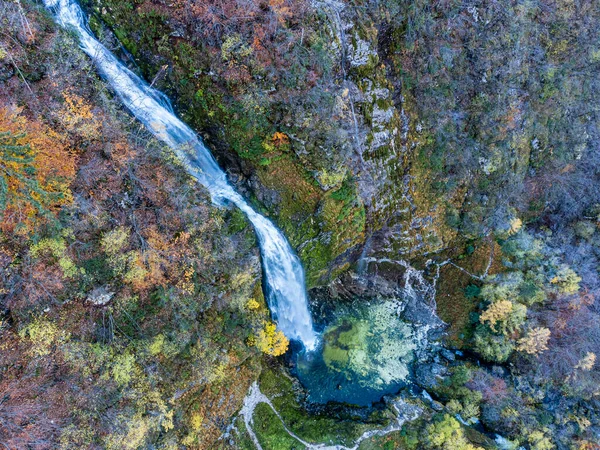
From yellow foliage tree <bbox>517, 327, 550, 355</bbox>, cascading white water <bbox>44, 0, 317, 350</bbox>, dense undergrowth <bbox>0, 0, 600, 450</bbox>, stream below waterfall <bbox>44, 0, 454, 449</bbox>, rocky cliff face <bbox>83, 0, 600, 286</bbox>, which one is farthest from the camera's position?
yellow foliage tree <bbox>517, 327, 550, 355</bbox>

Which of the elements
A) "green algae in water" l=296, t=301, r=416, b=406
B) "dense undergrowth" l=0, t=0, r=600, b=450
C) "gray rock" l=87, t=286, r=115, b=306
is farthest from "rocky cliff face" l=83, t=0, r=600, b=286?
"gray rock" l=87, t=286, r=115, b=306

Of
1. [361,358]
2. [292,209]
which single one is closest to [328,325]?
[361,358]

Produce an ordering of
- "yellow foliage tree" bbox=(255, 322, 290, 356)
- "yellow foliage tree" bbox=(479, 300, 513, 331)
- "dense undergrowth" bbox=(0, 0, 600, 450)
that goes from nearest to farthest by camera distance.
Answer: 1. "dense undergrowth" bbox=(0, 0, 600, 450)
2. "yellow foliage tree" bbox=(255, 322, 290, 356)
3. "yellow foliage tree" bbox=(479, 300, 513, 331)

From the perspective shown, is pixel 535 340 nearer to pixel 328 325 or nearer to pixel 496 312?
pixel 496 312

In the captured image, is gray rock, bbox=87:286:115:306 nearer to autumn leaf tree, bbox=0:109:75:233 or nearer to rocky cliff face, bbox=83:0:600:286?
autumn leaf tree, bbox=0:109:75:233

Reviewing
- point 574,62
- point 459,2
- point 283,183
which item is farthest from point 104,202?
point 574,62

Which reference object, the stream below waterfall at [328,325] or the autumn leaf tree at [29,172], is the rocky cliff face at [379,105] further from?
the autumn leaf tree at [29,172]

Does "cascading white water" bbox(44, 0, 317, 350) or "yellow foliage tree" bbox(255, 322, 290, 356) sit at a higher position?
"cascading white water" bbox(44, 0, 317, 350)

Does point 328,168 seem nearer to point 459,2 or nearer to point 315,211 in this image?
point 315,211
